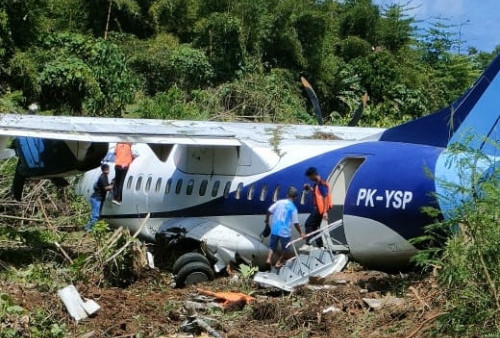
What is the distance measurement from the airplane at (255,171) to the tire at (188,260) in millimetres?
22

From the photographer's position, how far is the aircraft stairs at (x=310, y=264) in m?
11.2

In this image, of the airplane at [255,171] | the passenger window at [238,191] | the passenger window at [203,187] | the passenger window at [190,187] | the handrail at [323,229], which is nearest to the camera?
the airplane at [255,171]

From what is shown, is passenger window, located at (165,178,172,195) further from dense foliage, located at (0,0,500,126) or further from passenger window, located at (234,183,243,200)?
dense foliage, located at (0,0,500,126)

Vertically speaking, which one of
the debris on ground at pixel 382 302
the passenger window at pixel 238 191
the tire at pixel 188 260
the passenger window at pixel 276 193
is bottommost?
the tire at pixel 188 260

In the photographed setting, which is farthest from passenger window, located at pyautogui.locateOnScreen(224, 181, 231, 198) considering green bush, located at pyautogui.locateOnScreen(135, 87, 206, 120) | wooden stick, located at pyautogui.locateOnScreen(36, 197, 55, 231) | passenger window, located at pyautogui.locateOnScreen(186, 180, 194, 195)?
green bush, located at pyautogui.locateOnScreen(135, 87, 206, 120)

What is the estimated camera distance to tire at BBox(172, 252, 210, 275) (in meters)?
12.5

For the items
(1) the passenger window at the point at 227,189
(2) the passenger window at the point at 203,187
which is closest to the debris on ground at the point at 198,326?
(1) the passenger window at the point at 227,189

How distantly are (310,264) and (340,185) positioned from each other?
143 centimetres

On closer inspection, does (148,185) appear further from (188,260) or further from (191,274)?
(191,274)

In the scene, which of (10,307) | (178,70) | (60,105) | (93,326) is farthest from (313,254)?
(178,70)

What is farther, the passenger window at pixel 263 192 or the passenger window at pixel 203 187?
the passenger window at pixel 203 187

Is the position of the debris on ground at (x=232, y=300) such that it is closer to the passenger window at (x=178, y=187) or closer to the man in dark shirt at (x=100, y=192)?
the passenger window at (x=178, y=187)

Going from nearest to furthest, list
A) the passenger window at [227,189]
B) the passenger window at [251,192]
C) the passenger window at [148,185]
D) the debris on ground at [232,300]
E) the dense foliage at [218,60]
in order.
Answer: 1. the debris on ground at [232,300]
2. the passenger window at [251,192]
3. the passenger window at [227,189]
4. the passenger window at [148,185]
5. the dense foliage at [218,60]

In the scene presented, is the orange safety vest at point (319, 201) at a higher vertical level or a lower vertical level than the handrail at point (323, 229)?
higher
